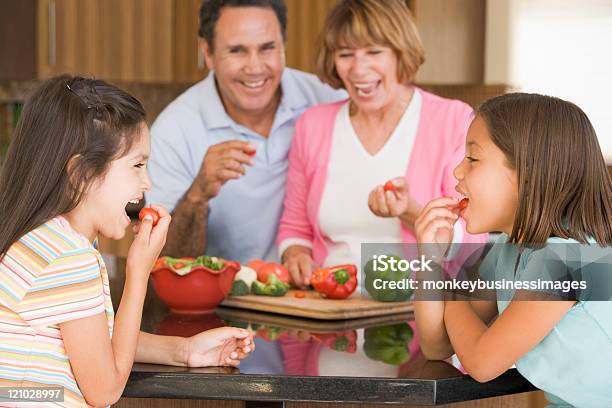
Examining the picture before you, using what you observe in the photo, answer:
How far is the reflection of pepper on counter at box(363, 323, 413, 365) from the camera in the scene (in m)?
1.62

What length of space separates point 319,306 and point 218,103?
1179mm

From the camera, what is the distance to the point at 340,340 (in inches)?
69.9

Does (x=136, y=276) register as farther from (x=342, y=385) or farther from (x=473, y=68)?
(x=473, y=68)

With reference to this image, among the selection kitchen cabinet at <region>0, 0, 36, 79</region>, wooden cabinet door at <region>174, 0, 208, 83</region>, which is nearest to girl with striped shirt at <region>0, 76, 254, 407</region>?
wooden cabinet door at <region>174, 0, 208, 83</region>

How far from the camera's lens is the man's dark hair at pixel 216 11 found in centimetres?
288

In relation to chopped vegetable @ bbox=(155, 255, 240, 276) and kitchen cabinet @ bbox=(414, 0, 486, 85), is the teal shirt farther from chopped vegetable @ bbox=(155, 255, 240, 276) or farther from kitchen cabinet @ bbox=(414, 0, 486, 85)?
kitchen cabinet @ bbox=(414, 0, 486, 85)

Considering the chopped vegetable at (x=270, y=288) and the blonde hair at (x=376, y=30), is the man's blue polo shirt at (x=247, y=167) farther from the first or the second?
the chopped vegetable at (x=270, y=288)

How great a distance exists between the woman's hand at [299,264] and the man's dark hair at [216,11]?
69cm

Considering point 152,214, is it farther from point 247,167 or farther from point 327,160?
point 247,167

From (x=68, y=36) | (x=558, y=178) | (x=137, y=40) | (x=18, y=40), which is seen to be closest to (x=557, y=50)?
(x=137, y=40)

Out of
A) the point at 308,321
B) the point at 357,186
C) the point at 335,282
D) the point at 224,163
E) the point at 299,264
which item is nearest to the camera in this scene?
the point at 308,321

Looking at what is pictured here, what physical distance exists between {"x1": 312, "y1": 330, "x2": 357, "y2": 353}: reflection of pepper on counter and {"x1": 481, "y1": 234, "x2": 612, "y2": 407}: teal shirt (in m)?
0.31

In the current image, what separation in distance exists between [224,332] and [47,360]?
32 cm

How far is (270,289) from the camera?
212cm
